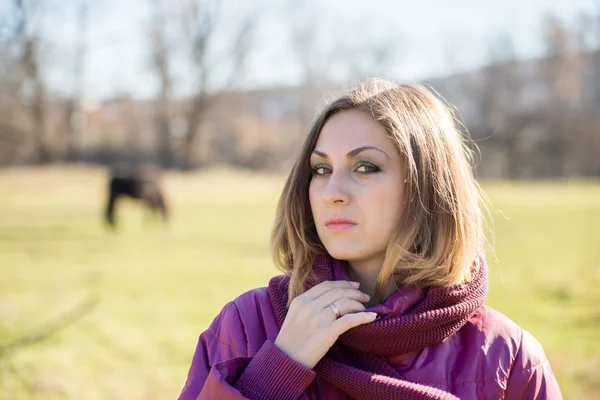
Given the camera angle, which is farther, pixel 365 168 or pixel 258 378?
pixel 365 168

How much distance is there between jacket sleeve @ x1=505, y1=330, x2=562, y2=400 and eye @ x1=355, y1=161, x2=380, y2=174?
600 mm

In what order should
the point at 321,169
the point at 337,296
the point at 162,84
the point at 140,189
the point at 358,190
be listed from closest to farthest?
the point at 337,296 < the point at 358,190 < the point at 321,169 < the point at 140,189 < the point at 162,84

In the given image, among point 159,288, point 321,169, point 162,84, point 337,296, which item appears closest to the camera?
point 337,296

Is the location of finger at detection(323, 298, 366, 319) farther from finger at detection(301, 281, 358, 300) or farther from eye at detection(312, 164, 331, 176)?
eye at detection(312, 164, 331, 176)

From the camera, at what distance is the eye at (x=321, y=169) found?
65.9 inches

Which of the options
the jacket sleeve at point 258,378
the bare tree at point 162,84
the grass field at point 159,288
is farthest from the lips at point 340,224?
the bare tree at point 162,84

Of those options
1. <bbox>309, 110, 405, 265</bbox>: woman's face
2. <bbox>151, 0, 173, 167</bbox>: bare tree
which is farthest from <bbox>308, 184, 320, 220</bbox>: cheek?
<bbox>151, 0, 173, 167</bbox>: bare tree

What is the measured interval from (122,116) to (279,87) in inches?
488

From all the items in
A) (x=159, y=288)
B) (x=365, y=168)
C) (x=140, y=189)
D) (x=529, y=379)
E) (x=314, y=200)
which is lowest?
(x=140, y=189)

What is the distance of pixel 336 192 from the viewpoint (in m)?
A: 1.55

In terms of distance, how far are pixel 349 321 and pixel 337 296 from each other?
8 centimetres

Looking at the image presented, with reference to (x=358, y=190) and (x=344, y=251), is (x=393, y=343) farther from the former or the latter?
(x=358, y=190)

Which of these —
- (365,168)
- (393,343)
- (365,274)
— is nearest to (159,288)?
(365,274)

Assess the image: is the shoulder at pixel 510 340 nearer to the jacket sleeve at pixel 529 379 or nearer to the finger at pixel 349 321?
the jacket sleeve at pixel 529 379
